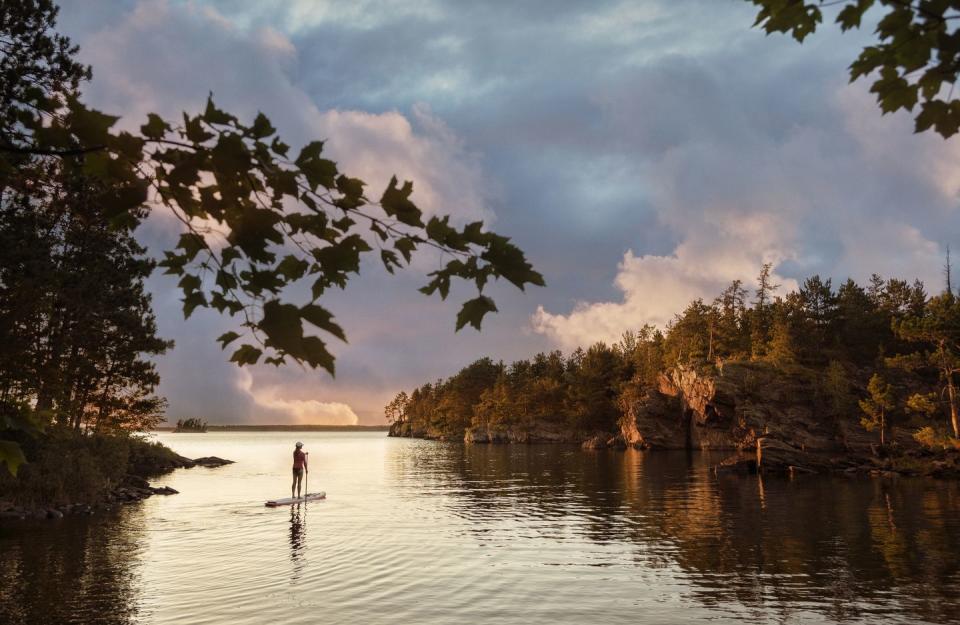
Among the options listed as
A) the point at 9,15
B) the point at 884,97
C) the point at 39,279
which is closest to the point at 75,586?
the point at 39,279

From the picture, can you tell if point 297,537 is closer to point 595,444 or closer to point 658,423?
point 658,423

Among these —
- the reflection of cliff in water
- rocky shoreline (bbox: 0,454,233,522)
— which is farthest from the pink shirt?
rocky shoreline (bbox: 0,454,233,522)

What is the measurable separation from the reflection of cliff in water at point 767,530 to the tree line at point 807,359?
42.0 feet

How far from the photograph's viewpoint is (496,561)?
17562 mm

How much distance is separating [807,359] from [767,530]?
75.7 m

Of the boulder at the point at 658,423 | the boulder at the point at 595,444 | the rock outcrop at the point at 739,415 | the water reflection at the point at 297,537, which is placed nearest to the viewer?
the water reflection at the point at 297,537

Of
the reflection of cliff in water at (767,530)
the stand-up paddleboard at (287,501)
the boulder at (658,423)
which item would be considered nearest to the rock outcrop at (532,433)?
the boulder at (658,423)

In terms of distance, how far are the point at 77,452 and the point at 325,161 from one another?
33789 mm

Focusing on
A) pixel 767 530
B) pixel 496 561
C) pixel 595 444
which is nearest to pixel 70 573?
pixel 496 561

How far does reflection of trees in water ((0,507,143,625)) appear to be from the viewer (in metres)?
12.5

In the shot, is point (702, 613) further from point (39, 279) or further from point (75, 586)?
point (39, 279)

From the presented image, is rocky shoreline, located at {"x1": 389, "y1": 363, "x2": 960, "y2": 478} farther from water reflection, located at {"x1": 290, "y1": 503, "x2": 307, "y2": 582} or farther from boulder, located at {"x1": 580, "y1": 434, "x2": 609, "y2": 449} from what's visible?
water reflection, located at {"x1": 290, "y1": 503, "x2": 307, "y2": 582}

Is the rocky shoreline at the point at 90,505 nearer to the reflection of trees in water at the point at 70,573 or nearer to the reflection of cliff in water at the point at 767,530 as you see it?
the reflection of trees in water at the point at 70,573

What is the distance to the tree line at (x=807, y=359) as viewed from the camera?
48.6m
